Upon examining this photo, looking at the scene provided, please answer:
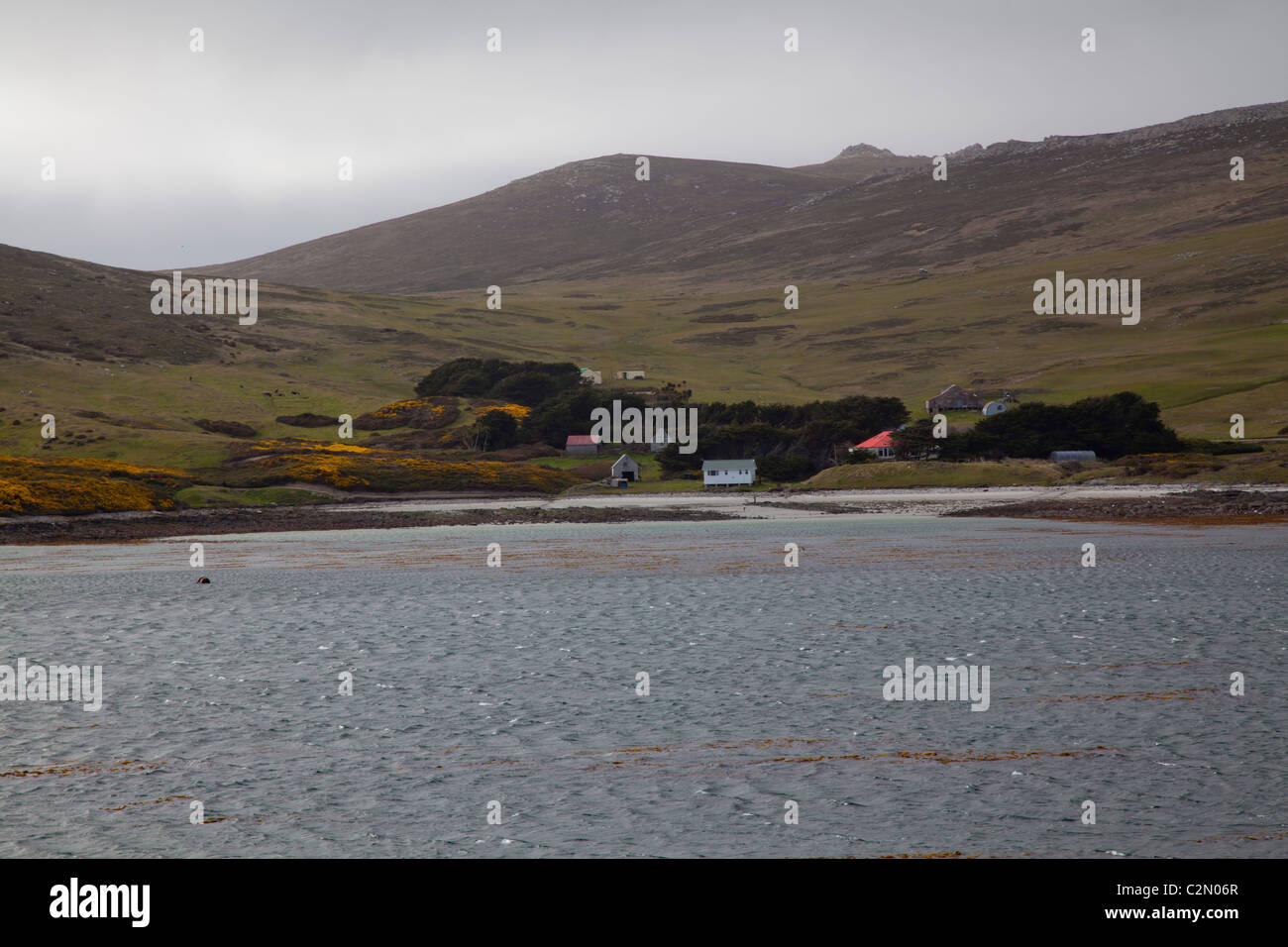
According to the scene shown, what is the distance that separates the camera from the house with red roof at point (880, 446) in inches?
4098

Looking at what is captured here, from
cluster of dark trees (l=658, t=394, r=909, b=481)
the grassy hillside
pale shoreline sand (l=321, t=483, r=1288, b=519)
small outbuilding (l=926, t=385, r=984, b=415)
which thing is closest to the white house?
cluster of dark trees (l=658, t=394, r=909, b=481)

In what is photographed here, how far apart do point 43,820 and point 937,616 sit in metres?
21.6

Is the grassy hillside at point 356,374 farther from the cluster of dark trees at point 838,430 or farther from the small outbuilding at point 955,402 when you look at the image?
the cluster of dark trees at point 838,430

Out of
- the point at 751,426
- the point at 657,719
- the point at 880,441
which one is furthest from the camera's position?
the point at 751,426

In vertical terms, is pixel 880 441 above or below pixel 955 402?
below

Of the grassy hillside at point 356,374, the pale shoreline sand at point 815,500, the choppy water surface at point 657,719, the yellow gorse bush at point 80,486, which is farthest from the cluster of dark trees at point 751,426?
the choppy water surface at point 657,719

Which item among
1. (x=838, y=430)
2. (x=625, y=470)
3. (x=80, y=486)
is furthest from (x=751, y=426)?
(x=80, y=486)

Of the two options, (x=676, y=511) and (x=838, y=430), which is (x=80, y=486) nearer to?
(x=676, y=511)

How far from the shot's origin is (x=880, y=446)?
347 ft

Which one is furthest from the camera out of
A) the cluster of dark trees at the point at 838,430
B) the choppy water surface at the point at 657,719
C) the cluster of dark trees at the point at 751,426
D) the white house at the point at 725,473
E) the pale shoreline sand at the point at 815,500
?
the cluster of dark trees at the point at 751,426

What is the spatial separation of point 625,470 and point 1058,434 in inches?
1570

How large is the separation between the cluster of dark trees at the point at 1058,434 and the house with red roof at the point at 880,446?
2.26 meters

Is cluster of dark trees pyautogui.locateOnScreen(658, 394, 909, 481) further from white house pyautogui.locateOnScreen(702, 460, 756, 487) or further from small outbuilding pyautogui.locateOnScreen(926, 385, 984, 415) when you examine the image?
small outbuilding pyautogui.locateOnScreen(926, 385, 984, 415)
